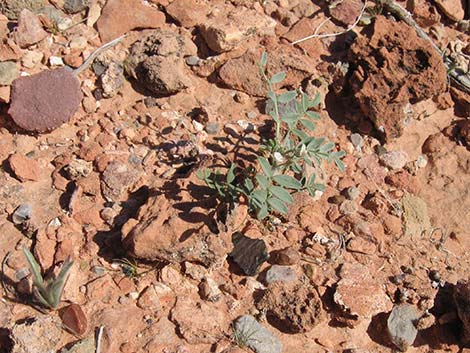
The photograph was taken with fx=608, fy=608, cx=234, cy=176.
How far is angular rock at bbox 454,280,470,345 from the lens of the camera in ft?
9.76

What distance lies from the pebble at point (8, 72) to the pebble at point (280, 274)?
1.80m

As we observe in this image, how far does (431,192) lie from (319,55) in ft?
3.58

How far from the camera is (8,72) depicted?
11.3 feet

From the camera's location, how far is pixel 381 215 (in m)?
3.41

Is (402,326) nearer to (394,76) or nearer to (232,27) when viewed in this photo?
(394,76)

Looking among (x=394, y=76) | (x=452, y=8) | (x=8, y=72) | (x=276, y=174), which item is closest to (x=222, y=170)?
(x=276, y=174)

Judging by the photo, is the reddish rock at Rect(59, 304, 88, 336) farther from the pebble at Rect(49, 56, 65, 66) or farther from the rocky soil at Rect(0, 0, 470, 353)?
the pebble at Rect(49, 56, 65, 66)

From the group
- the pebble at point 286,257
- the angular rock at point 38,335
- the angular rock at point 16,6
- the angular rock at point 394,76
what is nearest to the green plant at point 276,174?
the pebble at point 286,257

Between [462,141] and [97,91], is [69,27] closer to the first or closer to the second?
[97,91]

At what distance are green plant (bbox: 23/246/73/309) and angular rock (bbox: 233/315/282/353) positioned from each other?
33.1 inches

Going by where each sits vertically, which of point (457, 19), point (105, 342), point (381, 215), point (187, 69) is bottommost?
point (105, 342)

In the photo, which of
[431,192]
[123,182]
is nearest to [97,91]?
[123,182]

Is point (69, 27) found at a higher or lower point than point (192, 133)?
higher

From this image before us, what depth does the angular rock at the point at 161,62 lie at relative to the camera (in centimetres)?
351
